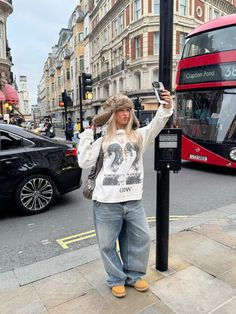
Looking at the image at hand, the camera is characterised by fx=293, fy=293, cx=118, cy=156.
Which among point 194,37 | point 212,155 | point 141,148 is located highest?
point 194,37

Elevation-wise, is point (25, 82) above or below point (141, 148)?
above

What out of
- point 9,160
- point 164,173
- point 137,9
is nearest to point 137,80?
point 137,9

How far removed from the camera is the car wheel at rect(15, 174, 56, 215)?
192 inches

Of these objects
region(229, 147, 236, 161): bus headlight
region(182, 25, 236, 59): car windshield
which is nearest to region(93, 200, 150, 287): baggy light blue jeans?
region(229, 147, 236, 161): bus headlight

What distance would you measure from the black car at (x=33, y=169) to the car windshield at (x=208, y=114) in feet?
14.5

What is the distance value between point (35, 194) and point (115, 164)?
3.05m

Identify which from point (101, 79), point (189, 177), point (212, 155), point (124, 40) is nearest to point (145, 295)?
point (189, 177)

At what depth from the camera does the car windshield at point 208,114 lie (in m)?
7.74

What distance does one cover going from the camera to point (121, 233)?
2607 mm

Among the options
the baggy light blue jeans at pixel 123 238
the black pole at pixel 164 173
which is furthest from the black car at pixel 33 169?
the black pole at pixel 164 173

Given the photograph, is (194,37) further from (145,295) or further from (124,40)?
(124,40)

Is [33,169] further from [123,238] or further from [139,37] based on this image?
[139,37]

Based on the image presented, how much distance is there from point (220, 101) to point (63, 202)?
16.4 feet

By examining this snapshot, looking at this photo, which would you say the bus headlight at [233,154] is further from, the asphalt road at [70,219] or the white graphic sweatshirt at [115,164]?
the white graphic sweatshirt at [115,164]
